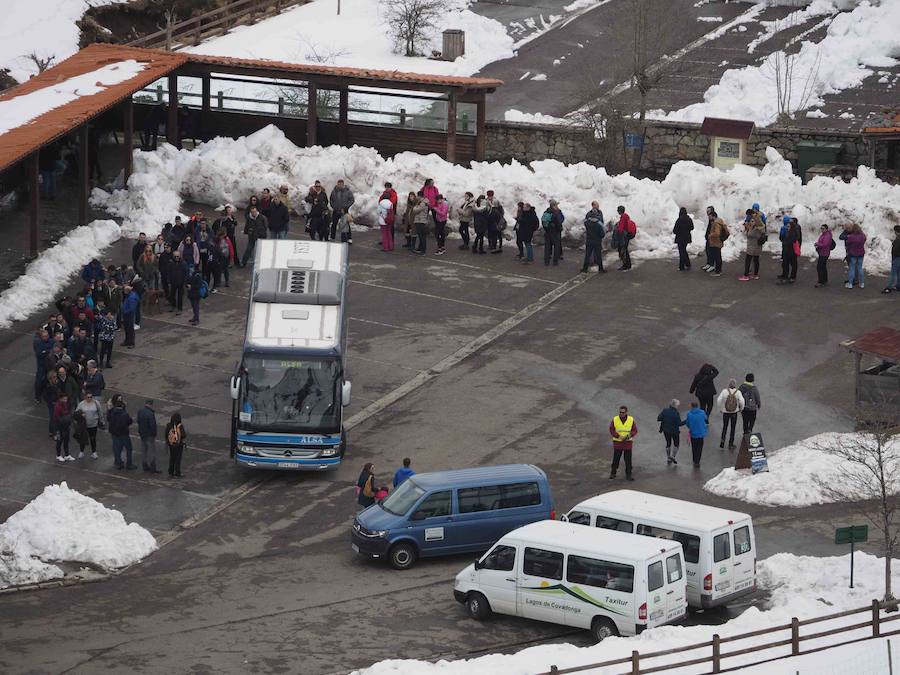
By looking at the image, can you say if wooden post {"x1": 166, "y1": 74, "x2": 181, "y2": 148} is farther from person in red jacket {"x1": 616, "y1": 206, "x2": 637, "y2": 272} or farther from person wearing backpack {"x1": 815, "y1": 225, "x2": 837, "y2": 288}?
person wearing backpack {"x1": 815, "y1": 225, "x2": 837, "y2": 288}

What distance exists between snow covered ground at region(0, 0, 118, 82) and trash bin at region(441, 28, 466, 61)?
14445 millimetres

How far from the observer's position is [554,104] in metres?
52.6

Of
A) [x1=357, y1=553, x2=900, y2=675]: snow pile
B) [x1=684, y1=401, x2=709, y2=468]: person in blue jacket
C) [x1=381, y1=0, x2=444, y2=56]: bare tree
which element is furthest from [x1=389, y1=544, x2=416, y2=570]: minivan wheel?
[x1=381, y1=0, x2=444, y2=56]: bare tree

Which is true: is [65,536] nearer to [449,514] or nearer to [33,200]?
[449,514]

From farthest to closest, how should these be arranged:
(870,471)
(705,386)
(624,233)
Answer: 1. (624,233)
2. (705,386)
3. (870,471)

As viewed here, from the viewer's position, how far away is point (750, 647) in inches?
864

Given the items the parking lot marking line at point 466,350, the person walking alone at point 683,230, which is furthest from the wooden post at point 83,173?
the person walking alone at point 683,230

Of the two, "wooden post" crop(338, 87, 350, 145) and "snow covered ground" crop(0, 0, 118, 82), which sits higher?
"snow covered ground" crop(0, 0, 118, 82)

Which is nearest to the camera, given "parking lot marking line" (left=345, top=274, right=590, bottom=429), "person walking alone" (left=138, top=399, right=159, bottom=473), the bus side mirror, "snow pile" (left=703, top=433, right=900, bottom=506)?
"snow pile" (left=703, top=433, right=900, bottom=506)

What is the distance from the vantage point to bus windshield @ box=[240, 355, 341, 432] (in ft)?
99.8

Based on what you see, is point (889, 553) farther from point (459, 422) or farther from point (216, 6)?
point (216, 6)

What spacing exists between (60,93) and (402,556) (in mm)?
21269

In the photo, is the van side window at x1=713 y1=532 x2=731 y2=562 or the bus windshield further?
the bus windshield

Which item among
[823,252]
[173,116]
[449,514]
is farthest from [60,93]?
[449,514]
